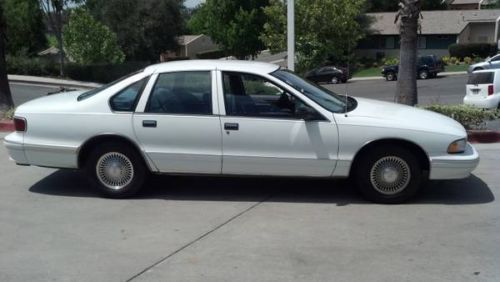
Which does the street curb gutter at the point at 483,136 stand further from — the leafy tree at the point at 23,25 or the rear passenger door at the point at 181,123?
the leafy tree at the point at 23,25

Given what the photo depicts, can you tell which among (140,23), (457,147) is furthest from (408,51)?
(140,23)

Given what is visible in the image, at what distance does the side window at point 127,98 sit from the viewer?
6.55 meters

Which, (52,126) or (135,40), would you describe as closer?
(52,126)

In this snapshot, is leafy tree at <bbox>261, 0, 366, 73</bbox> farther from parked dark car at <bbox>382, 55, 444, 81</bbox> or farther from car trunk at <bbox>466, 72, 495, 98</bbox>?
car trunk at <bbox>466, 72, 495, 98</bbox>

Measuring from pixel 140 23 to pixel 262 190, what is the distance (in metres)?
52.9

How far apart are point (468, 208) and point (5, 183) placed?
215 inches

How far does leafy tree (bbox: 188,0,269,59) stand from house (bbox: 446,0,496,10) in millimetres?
37568

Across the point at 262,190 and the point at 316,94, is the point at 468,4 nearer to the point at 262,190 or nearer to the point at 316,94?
the point at 316,94

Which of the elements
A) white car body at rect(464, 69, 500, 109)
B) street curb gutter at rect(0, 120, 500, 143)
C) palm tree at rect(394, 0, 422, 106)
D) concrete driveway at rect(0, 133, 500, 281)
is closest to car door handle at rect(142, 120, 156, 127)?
concrete driveway at rect(0, 133, 500, 281)

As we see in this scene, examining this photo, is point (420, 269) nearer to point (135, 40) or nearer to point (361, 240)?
point (361, 240)

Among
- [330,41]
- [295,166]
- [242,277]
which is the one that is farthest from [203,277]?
[330,41]

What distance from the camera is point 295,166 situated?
6.35 metres

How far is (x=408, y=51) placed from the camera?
408 inches

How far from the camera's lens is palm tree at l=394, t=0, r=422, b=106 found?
10219 millimetres
